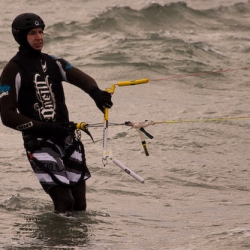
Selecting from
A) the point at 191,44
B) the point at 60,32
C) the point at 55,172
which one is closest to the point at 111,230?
the point at 55,172

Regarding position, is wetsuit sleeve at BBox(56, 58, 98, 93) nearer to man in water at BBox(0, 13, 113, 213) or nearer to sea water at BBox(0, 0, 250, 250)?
man in water at BBox(0, 13, 113, 213)

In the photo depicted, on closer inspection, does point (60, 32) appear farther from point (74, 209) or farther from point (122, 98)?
point (74, 209)

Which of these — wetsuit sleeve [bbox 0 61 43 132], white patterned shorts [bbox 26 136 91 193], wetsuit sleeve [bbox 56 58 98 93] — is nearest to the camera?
wetsuit sleeve [bbox 0 61 43 132]

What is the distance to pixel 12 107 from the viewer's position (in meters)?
7.45

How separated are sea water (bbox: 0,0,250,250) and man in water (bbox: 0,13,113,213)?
1.61 feet

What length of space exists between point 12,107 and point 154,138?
540 centimetres

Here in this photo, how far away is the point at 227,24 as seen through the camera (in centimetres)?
2320

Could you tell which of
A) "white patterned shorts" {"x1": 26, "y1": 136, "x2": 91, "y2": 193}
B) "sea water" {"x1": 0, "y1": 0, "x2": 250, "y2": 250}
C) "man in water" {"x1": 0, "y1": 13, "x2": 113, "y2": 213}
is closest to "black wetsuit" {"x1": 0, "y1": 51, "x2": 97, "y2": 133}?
"man in water" {"x1": 0, "y1": 13, "x2": 113, "y2": 213}

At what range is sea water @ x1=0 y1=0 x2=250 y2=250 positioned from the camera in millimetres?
7902

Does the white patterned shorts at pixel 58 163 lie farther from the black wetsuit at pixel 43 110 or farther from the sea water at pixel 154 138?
the sea water at pixel 154 138

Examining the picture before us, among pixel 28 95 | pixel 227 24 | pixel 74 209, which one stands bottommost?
pixel 227 24

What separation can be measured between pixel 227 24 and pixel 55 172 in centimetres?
1624

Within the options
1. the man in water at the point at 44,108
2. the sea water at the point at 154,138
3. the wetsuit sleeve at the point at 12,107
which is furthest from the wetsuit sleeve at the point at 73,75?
the sea water at the point at 154,138

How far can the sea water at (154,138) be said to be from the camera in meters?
7.90
